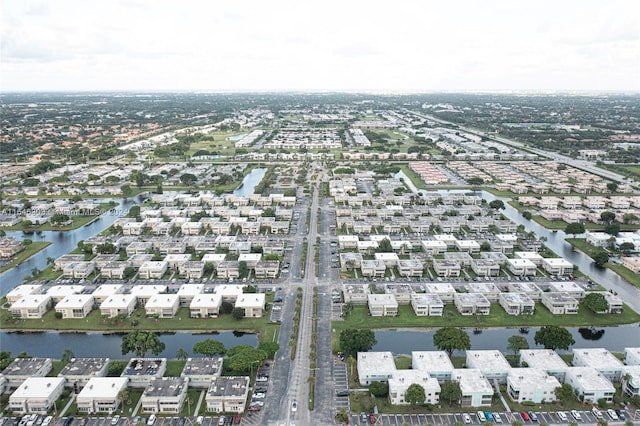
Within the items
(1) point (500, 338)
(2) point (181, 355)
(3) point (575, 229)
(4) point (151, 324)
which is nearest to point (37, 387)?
(2) point (181, 355)

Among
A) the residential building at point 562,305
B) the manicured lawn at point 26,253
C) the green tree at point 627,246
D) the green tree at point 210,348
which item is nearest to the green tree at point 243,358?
the green tree at point 210,348

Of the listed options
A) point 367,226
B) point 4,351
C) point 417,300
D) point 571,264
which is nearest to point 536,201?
point 571,264

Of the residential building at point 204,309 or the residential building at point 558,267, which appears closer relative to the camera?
the residential building at point 204,309

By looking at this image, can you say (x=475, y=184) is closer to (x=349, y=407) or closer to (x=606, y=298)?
(x=606, y=298)

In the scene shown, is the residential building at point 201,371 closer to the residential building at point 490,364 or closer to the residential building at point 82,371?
the residential building at point 82,371

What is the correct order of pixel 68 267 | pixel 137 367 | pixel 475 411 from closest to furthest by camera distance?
pixel 475 411 < pixel 137 367 < pixel 68 267

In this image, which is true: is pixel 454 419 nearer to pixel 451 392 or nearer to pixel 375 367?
pixel 451 392
